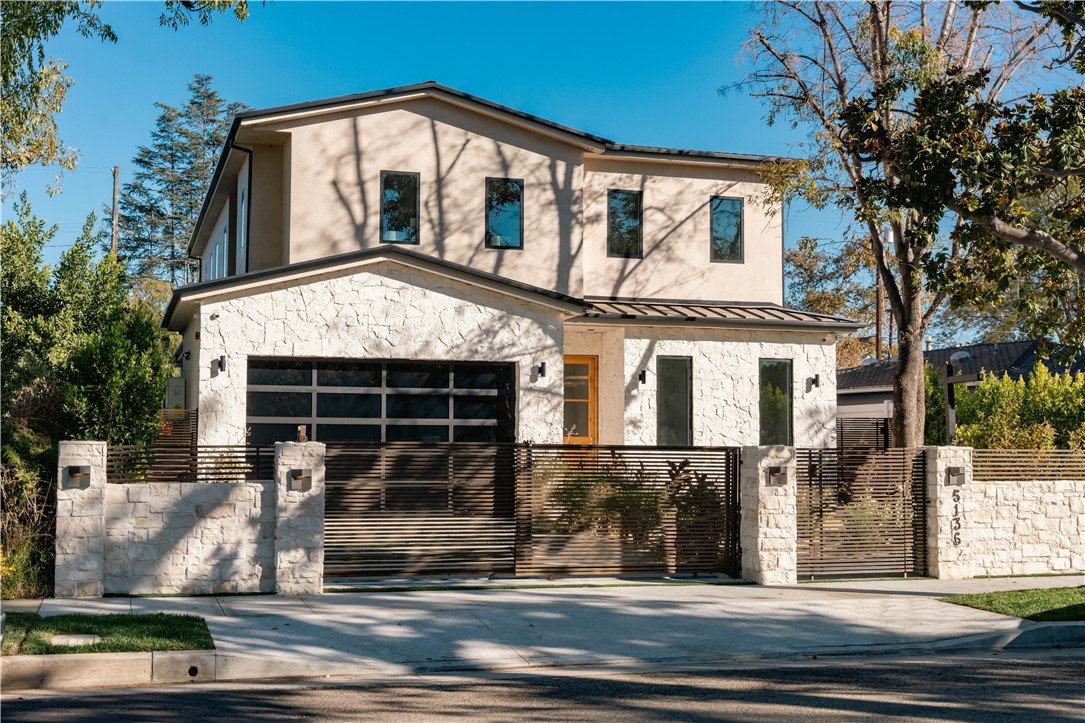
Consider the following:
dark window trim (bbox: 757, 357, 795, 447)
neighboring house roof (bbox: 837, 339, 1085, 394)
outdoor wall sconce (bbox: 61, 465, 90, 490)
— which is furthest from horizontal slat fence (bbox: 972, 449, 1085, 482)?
neighboring house roof (bbox: 837, 339, 1085, 394)

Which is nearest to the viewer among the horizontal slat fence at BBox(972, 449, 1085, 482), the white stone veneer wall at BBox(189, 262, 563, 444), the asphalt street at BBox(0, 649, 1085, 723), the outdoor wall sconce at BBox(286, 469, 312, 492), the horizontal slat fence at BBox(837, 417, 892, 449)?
the asphalt street at BBox(0, 649, 1085, 723)

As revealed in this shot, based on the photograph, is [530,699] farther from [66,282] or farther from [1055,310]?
[66,282]

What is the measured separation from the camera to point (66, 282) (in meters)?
24.0

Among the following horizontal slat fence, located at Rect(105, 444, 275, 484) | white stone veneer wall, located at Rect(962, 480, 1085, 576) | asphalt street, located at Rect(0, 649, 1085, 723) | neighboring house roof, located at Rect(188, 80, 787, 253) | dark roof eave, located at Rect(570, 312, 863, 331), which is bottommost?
asphalt street, located at Rect(0, 649, 1085, 723)

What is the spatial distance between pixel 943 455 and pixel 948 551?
1.37m

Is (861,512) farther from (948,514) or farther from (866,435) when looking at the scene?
(866,435)

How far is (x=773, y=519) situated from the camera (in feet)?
48.4

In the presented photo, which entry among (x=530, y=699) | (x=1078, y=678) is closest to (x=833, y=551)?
(x=1078, y=678)

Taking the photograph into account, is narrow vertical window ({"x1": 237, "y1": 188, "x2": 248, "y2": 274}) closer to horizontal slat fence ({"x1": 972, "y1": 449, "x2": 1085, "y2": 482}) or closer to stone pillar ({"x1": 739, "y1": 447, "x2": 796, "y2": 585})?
stone pillar ({"x1": 739, "y1": 447, "x2": 796, "y2": 585})

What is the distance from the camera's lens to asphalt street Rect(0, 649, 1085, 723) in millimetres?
8133

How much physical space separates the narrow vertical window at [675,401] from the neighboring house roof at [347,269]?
3194 mm

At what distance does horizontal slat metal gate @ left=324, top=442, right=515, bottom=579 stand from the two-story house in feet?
17.1

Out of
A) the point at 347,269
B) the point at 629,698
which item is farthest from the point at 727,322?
the point at 629,698

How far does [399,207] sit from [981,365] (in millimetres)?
26441
